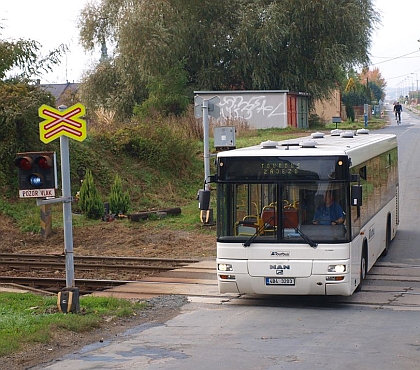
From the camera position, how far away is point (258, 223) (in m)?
A: 13.4

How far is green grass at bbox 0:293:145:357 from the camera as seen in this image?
10.9 m

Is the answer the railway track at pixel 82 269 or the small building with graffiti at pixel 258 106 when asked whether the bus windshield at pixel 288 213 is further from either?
the small building with graffiti at pixel 258 106

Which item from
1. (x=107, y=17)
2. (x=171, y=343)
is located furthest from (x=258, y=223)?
(x=107, y=17)

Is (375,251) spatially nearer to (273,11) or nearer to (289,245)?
(289,245)

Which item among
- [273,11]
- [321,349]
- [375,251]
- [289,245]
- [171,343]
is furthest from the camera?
[273,11]

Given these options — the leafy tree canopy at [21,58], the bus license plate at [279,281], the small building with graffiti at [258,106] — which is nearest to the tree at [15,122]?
the leafy tree canopy at [21,58]

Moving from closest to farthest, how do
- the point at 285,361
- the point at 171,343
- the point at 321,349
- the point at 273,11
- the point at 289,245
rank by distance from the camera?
the point at 285,361 < the point at 321,349 < the point at 171,343 < the point at 289,245 < the point at 273,11

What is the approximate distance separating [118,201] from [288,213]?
14337mm

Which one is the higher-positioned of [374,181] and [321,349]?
→ [374,181]

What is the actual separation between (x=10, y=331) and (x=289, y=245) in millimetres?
4612

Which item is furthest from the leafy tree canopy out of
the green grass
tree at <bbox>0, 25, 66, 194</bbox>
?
the green grass

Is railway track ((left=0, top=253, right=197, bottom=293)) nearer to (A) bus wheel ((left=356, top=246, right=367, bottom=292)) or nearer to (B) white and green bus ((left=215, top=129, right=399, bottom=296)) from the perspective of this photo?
(B) white and green bus ((left=215, top=129, right=399, bottom=296))

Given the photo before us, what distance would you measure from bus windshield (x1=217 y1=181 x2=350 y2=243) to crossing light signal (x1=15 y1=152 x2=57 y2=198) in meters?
3.02

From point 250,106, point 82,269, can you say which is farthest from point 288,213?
point 250,106
